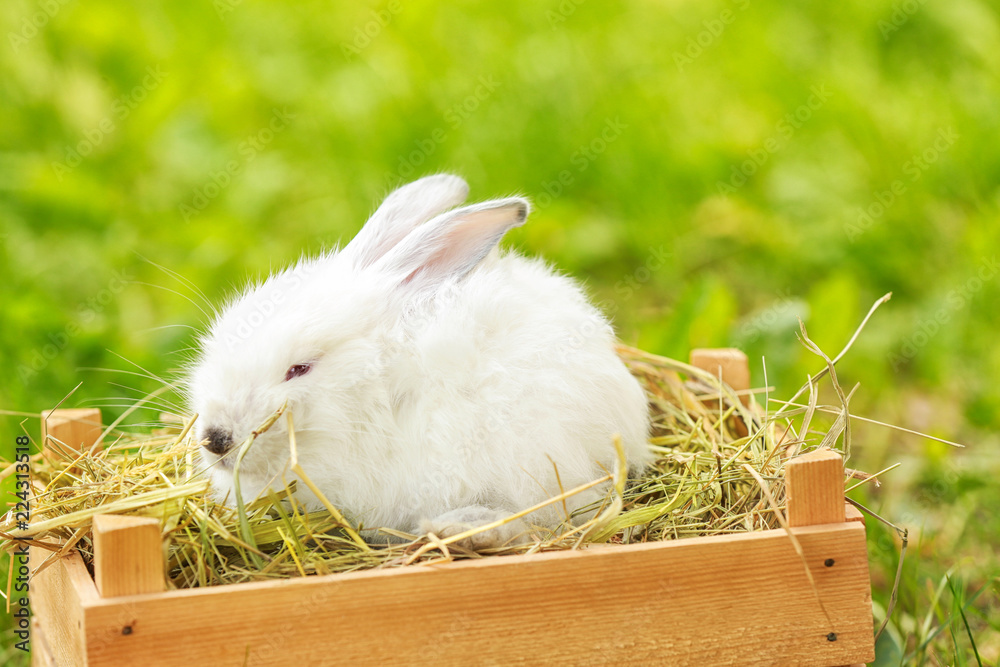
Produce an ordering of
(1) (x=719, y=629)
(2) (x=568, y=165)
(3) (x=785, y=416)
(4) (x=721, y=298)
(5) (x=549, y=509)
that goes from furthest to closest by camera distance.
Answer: (2) (x=568, y=165), (4) (x=721, y=298), (3) (x=785, y=416), (5) (x=549, y=509), (1) (x=719, y=629)

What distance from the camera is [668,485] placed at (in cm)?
256

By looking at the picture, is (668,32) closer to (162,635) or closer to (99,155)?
(99,155)

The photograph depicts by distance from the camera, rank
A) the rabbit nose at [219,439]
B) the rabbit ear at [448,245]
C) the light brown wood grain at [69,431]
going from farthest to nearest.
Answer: the light brown wood grain at [69,431]
the rabbit ear at [448,245]
the rabbit nose at [219,439]

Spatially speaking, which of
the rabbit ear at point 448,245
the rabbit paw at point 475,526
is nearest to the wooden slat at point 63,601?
the rabbit paw at point 475,526

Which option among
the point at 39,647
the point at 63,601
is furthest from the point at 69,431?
the point at 63,601

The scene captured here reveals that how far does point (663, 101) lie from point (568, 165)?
898mm

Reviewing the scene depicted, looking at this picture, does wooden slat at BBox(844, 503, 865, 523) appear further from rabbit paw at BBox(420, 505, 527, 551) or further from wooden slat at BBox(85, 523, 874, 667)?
rabbit paw at BBox(420, 505, 527, 551)

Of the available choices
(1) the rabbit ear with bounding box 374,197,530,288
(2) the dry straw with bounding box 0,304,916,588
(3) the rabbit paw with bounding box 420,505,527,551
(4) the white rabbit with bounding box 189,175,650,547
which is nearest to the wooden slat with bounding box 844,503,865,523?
(2) the dry straw with bounding box 0,304,916,588

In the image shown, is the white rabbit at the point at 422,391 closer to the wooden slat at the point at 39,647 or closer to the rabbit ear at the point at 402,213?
the rabbit ear at the point at 402,213

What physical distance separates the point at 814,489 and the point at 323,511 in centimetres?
118

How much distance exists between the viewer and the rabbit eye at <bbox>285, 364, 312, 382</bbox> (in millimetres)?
2305

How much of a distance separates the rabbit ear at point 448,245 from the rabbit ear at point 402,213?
115 millimetres

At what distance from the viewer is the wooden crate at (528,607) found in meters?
1.88

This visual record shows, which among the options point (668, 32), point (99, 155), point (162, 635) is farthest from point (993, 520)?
point (99, 155)
